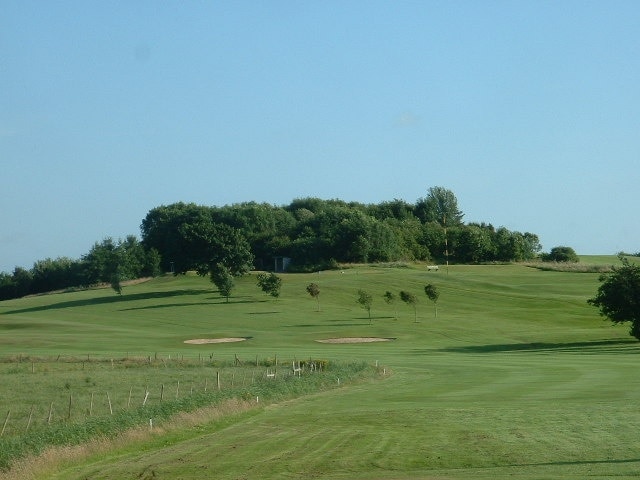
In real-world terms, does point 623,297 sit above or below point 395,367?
above

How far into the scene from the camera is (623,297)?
6788cm

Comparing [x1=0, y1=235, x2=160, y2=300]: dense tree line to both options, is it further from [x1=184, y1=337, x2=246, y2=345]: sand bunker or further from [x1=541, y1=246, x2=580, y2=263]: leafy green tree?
[x1=541, y1=246, x2=580, y2=263]: leafy green tree

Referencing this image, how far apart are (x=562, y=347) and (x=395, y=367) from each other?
61.1ft

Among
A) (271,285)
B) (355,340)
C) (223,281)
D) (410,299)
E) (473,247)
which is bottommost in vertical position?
(355,340)

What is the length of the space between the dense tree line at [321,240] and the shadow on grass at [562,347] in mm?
47439

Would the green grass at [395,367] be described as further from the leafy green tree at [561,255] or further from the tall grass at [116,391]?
the leafy green tree at [561,255]

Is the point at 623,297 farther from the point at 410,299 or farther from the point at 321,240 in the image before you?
the point at 321,240

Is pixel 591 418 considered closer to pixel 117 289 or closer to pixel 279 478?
pixel 279 478

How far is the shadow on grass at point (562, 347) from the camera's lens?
63.0 m

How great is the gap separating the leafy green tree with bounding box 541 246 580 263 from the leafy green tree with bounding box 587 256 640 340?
80.9 m

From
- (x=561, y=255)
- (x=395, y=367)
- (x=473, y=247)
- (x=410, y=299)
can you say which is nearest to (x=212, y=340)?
(x=410, y=299)

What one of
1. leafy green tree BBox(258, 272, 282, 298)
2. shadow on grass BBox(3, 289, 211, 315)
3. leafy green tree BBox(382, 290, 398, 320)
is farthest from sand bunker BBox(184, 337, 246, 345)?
shadow on grass BBox(3, 289, 211, 315)

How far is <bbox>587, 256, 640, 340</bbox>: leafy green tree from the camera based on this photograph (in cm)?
6762

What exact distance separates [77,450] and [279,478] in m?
6.43
